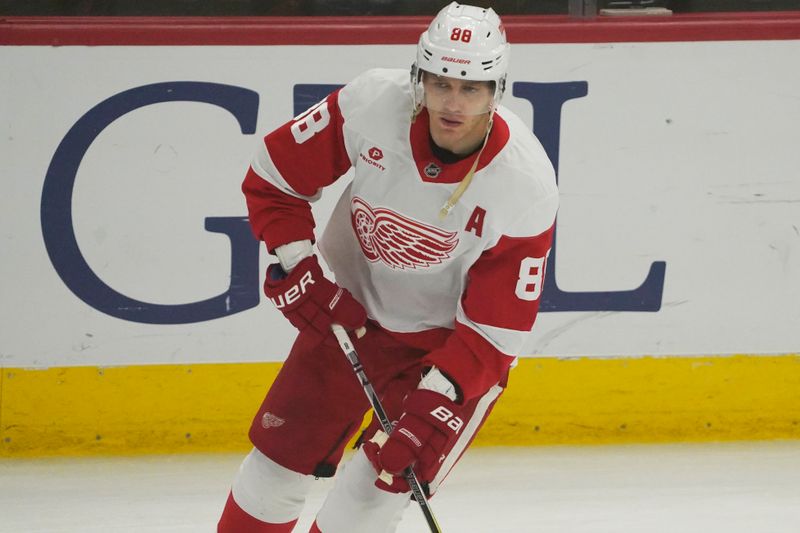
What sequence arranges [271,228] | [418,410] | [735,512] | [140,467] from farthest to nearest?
[140,467]
[735,512]
[271,228]
[418,410]

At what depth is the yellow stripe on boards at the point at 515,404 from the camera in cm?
344

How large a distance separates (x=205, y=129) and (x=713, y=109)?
1.43 metres

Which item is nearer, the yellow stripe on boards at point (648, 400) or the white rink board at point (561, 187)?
the white rink board at point (561, 187)

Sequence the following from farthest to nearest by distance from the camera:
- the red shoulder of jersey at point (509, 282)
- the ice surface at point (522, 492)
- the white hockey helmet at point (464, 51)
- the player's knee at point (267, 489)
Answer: the ice surface at point (522, 492), the player's knee at point (267, 489), the red shoulder of jersey at point (509, 282), the white hockey helmet at point (464, 51)

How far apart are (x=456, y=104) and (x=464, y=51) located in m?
0.09

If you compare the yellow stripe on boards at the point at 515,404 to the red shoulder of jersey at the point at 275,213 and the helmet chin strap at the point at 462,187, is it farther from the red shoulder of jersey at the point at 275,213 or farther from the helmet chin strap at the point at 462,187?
the helmet chin strap at the point at 462,187

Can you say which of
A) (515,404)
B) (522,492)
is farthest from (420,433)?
(515,404)

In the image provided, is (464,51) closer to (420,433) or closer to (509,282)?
(509,282)

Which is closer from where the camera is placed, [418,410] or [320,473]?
[418,410]

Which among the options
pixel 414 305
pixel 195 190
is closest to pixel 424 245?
pixel 414 305

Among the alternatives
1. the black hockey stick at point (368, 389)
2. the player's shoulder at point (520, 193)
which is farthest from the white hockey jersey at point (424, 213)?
the black hockey stick at point (368, 389)

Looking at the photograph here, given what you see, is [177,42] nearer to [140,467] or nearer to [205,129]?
[205,129]

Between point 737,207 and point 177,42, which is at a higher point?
point 177,42

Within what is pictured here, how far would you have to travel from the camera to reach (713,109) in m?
3.50
